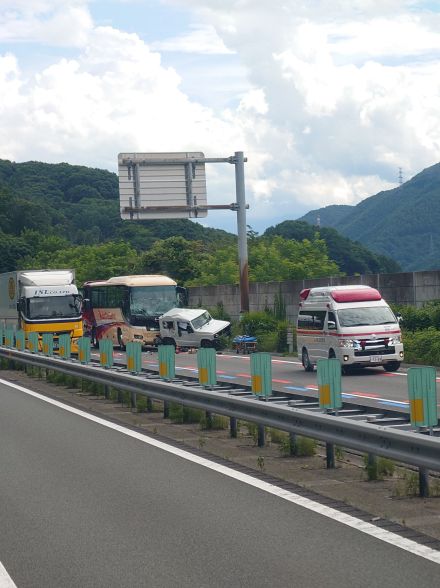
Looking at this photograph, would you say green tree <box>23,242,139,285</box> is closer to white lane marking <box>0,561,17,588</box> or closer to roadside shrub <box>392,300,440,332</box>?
roadside shrub <box>392,300,440,332</box>

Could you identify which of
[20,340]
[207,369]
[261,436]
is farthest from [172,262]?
[261,436]

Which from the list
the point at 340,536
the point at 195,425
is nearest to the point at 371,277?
the point at 195,425

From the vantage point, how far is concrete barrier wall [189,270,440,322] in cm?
3453

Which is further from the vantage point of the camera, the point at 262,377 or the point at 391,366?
the point at 391,366

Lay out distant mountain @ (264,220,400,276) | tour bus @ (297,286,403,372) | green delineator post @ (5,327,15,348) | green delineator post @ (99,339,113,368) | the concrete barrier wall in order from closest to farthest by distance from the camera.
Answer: green delineator post @ (99,339,113,368) < tour bus @ (297,286,403,372) < green delineator post @ (5,327,15,348) < the concrete barrier wall < distant mountain @ (264,220,400,276)

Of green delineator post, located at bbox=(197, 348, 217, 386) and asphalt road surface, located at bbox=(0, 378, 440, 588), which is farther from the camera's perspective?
green delineator post, located at bbox=(197, 348, 217, 386)

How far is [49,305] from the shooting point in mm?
41250

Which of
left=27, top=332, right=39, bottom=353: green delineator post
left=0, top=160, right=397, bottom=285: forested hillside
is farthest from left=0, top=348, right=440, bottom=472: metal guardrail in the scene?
left=0, top=160, right=397, bottom=285: forested hillside

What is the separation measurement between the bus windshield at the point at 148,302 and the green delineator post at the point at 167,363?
100ft

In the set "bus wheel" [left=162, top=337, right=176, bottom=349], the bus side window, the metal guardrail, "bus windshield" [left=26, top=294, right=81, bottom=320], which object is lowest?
"bus wheel" [left=162, top=337, right=176, bottom=349]

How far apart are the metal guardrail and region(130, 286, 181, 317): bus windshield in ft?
99.4

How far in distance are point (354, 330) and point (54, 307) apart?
55.6 ft

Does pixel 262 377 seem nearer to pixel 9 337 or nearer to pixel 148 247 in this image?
pixel 9 337

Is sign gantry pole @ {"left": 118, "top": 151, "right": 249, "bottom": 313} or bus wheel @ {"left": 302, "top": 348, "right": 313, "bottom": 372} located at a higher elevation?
sign gantry pole @ {"left": 118, "top": 151, "right": 249, "bottom": 313}
